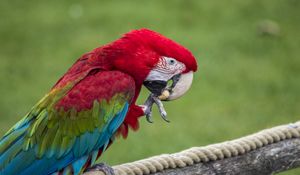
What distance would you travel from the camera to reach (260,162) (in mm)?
1868

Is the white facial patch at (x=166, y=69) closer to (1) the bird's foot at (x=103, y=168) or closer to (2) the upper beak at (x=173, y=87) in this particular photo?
(2) the upper beak at (x=173, y=87)

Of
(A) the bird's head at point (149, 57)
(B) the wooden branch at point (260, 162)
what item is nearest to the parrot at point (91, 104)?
(A) the bird's head at point (149, 57)

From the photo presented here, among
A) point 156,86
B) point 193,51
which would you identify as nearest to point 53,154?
point 156,86

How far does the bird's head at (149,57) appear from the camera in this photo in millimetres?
1778

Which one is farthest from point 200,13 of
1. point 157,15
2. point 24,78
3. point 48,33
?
point 24,78

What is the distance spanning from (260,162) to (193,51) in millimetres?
2532

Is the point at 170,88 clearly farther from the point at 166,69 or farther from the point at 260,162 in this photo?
the point at 260,162

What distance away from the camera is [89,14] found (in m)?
4.87

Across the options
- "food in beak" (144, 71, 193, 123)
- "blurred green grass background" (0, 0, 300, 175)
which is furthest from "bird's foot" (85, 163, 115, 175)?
"blurred green grass background" (0, 0, 300, 175)

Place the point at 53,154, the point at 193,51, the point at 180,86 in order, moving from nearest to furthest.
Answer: the point at 53,154 < the point at 180,86 < the point at 193,51

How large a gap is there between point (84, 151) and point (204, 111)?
213cm

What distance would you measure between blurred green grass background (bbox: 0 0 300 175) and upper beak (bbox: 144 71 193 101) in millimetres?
1547

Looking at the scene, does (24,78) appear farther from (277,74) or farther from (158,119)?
(277,74)

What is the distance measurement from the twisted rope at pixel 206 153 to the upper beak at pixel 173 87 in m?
0.17
